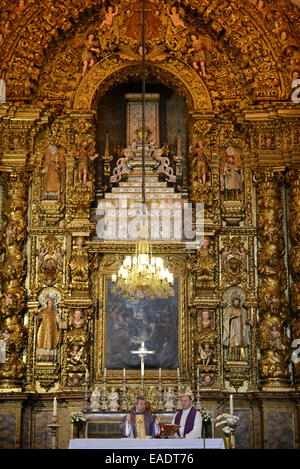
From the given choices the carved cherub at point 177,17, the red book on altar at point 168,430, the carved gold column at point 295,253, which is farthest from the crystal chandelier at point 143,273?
the carved cherub at point 177,17

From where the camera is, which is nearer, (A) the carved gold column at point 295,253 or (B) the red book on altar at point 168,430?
(B) the red book on altar at point 168,430

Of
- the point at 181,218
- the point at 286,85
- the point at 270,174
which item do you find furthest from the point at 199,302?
the point at 286,85

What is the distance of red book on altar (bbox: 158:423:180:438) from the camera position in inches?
445

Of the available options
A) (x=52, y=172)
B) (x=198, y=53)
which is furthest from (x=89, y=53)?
(x=52, y=172)

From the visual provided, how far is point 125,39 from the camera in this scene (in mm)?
18188

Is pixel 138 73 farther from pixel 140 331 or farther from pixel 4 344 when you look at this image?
pixel 4 344

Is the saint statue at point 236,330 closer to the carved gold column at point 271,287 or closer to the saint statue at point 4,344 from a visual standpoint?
the carved gold column at point 271,287

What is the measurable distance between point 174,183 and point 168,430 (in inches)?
310

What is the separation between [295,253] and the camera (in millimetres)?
16797

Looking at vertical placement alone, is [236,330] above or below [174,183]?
below

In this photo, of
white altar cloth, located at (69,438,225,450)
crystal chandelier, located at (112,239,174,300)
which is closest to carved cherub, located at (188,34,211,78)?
crystal chandelier, located at (112,239,174,300)

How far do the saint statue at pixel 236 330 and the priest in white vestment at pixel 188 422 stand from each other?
177 inches

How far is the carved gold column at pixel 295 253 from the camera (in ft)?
54.2

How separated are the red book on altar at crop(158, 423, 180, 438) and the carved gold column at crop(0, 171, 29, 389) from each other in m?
5.54
